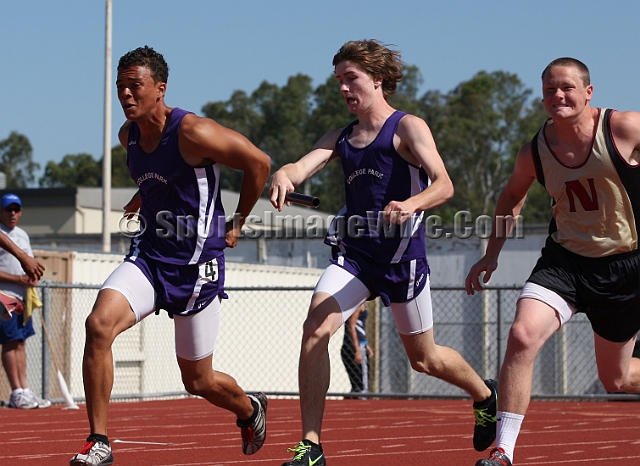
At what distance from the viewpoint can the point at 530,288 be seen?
5.88m

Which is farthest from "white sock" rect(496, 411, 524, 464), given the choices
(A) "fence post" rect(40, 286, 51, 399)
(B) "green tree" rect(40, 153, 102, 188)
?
(B) "green tree" rect(40, 153, 102, 188)

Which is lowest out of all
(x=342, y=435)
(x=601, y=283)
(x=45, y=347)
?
(x=342, y=435)

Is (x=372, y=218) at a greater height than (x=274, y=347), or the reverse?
(x=372, y=218)

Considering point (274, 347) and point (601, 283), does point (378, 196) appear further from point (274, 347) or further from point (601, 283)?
point (274, 347)

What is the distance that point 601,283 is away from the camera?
232 inches

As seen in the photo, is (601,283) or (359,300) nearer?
(601,283)

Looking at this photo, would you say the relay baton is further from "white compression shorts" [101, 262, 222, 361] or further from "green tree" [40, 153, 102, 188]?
"green tree" [40, 153, 102, 188]

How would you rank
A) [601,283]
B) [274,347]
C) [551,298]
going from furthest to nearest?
[274,347], [601,283], [551,298]

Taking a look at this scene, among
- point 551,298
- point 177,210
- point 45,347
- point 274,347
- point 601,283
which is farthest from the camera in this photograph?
point 274,347

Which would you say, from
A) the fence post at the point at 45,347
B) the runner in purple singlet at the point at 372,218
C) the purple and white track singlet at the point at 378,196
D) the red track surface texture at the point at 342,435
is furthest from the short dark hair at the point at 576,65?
the fence post at the point at 45,347

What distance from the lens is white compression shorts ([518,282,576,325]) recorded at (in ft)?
19.0

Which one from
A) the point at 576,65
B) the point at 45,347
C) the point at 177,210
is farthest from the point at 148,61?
the point at 45,347

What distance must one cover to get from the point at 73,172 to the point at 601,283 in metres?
84.9

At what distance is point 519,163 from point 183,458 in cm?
315
